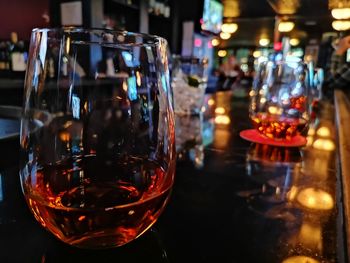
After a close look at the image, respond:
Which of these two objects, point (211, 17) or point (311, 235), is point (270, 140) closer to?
point (311, 235)

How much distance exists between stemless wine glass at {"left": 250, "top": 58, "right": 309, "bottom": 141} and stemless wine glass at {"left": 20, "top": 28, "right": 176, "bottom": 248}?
1.66ft

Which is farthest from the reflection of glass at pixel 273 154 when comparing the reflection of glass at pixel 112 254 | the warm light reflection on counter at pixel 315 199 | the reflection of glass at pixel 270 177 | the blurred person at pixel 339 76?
the blurred person at pixel 339 76

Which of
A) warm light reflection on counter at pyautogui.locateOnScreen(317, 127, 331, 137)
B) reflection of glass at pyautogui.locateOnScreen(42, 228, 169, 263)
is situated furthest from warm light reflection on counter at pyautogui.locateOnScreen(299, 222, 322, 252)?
warm light reflection on counter at pyautogui.locateOnScreen(317, 127, 331, 137)

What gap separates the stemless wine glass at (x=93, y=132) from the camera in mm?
297

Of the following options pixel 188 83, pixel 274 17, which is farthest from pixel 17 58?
pixel 274 17

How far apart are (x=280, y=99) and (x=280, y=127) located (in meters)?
0.18

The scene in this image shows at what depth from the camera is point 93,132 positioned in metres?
0.41

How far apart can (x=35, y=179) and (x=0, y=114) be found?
0.82 metres

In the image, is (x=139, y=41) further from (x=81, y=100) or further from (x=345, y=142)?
(x=345, y=142)

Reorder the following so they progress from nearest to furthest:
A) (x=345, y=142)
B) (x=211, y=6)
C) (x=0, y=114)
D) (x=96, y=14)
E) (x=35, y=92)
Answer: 1. (x=35, y=92)
2. (x=345, y=142)
3. (x=0, y=114)
4. (x=96, y=14)
5. (x=211, y=6)

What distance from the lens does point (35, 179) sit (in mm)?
328

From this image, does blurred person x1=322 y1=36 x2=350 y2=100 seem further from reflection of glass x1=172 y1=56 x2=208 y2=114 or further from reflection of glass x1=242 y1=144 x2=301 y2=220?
reflection of glass x1=242 y1=144 x2=301 y2=220

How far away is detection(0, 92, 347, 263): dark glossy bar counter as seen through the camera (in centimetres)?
32

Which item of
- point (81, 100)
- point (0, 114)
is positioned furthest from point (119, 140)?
point (0, 114)
